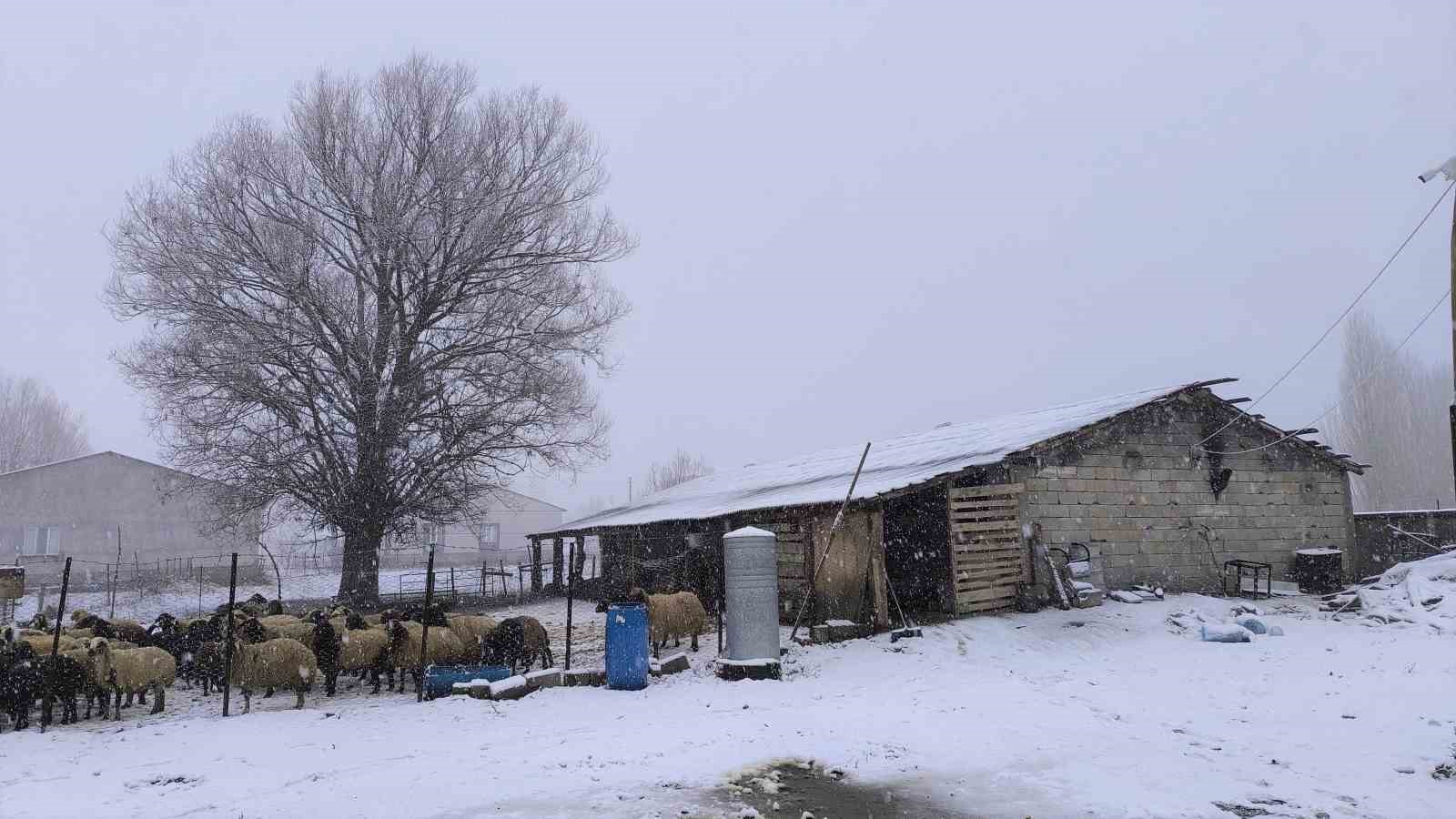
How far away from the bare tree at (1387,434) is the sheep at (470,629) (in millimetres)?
58665

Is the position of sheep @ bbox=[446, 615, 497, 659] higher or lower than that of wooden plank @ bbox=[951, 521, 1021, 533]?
lower

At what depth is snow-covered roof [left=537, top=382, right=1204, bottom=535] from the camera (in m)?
16.4

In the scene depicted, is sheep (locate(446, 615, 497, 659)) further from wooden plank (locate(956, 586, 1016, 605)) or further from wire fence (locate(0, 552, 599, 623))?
wire fence (locate(0, 552, 599, 623))

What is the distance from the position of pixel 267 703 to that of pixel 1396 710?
13.3 m

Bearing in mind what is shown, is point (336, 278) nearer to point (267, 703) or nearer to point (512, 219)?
point (512, 219)

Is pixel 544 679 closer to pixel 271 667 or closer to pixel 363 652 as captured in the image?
pixel 363 652

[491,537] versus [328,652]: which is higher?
[491,537]

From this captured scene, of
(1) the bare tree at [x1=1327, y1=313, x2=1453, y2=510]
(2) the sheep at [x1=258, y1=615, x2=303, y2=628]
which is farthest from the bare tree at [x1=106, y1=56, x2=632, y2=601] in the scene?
(1) the bare tree at [x1=1327, y1=313, x2=1453, y2=510]

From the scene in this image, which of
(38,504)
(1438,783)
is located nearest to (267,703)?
(1438,783)

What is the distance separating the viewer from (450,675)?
11477mm

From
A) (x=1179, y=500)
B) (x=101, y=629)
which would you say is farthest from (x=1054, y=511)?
(x=101, y=629)

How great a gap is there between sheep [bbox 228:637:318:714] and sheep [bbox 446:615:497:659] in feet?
7.10

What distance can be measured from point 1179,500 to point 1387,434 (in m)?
49.6

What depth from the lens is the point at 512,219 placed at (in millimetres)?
25203
